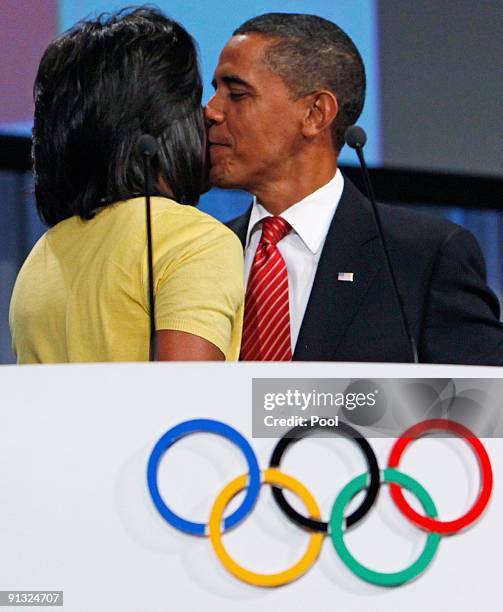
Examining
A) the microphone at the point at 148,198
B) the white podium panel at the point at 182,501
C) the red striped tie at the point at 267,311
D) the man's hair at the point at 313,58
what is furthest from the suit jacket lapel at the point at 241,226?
the white podium panel at the point at 182,501

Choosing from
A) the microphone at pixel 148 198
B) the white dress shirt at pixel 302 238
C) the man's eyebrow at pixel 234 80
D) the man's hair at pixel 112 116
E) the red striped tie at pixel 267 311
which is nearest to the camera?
the microphone at pixel 148 198

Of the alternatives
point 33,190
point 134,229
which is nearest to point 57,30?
point 33,190

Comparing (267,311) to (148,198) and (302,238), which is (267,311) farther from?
(148,198)

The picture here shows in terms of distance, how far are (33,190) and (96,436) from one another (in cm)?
63

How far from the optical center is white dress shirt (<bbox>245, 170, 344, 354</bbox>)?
6.61ft

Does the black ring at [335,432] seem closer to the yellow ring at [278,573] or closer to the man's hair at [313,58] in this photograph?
the yellow ring at [278,573]

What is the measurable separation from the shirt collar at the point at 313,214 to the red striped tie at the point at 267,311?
0.08 metres

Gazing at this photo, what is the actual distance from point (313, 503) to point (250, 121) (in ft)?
4.28

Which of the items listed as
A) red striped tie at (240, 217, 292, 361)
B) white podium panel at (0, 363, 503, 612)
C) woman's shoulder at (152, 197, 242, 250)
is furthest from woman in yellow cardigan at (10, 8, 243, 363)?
red striped tie at (240, 217, 292, 361)

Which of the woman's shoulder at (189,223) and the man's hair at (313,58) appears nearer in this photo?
the woman's shoulder at (189,223)

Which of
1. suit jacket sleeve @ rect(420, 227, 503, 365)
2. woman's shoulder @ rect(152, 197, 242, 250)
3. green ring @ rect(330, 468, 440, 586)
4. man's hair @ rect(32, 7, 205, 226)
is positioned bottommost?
suit jacket sleeve @ rect(420, 227, 503, 365)

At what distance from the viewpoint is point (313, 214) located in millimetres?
2111

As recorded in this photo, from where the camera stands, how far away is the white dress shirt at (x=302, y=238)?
201 centimetres

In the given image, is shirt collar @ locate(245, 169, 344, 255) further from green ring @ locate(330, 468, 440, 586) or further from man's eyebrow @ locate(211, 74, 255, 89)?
green ring @ locate(330, 468, 440, 586)
